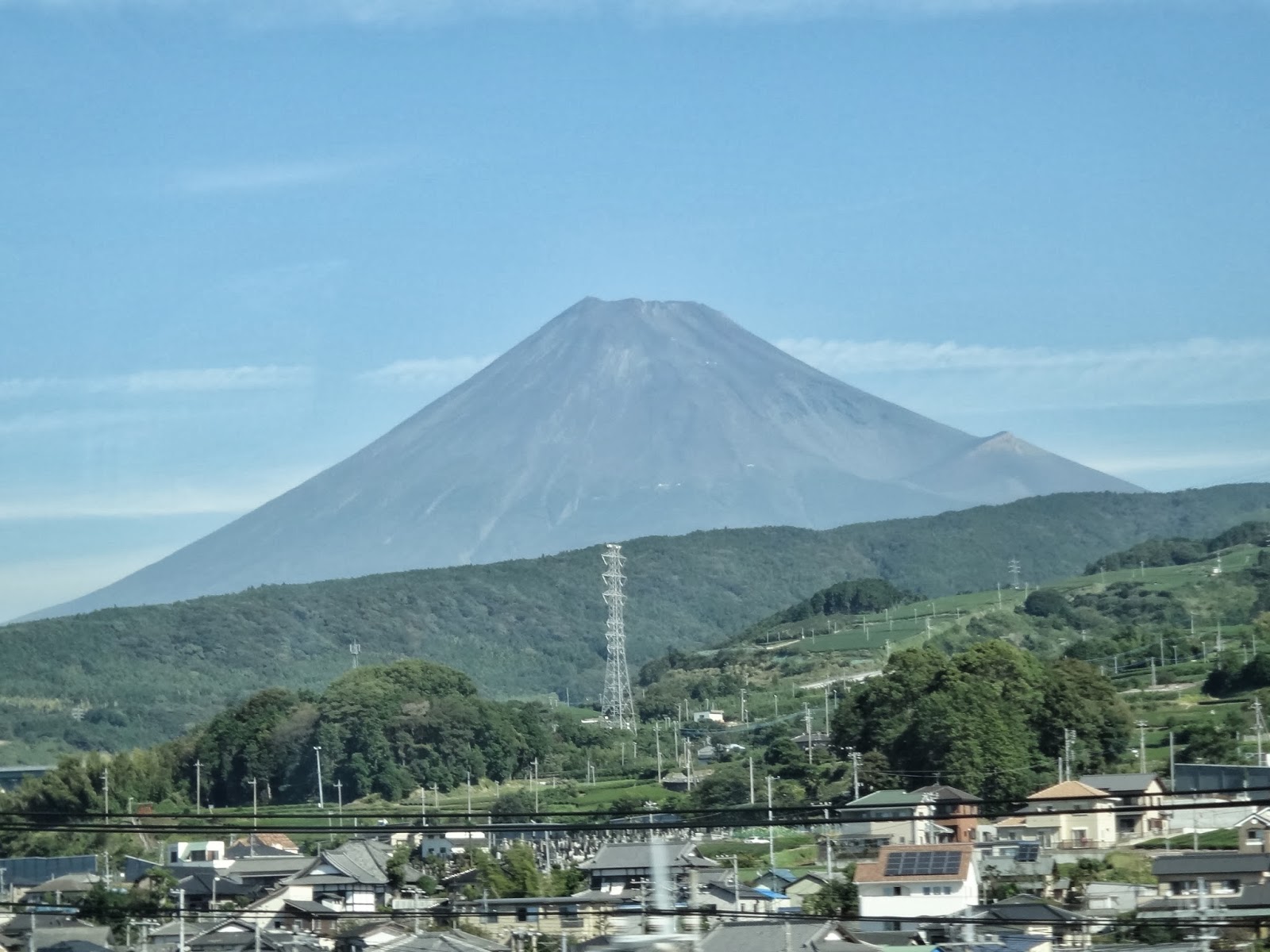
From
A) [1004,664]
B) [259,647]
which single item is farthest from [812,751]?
[259,647]

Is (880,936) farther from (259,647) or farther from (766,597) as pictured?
(766,597)

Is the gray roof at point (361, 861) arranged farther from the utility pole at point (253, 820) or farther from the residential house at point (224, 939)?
the residential house at point (224, 939)

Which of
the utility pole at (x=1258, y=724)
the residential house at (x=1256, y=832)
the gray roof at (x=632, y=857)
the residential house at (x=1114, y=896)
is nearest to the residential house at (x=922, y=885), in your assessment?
the residential house at (x=1114, y=896)

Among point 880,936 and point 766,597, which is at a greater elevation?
point 766,597

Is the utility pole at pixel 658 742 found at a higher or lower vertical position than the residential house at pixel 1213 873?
higher

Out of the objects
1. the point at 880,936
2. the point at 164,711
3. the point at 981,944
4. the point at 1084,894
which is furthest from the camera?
the point at 164,711

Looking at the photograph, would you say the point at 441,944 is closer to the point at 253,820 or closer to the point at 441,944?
the point at 441,944
